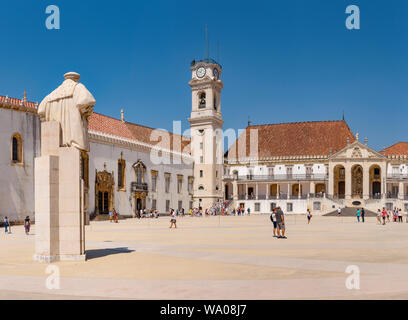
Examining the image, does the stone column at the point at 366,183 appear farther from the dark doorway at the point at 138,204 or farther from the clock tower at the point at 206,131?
the dark doorway at the point at 138,204

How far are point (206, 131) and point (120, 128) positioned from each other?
1486 centimetres

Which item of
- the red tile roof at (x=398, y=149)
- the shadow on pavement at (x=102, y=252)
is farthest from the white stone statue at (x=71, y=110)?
the red tile roof at (x=398, y=149)

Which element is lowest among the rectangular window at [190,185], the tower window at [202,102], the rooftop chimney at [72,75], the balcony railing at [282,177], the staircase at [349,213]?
the staircase at [349,213]

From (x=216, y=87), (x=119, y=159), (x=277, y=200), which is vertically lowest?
(x=277, y=200)

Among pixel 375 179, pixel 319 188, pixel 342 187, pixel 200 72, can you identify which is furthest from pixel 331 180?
pixel 200 72

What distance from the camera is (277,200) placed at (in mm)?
65375

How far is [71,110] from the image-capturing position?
13.2 m

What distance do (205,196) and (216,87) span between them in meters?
15.9

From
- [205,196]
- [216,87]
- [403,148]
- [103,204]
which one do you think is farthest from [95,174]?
[403,148]

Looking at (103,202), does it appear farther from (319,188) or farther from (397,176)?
(397,176)

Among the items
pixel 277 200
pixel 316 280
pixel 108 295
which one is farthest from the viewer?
pixel 277 200

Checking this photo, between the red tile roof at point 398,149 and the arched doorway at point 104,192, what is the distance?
40.9 metres

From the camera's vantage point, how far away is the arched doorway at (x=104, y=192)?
46375 mm
